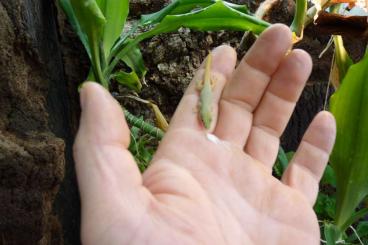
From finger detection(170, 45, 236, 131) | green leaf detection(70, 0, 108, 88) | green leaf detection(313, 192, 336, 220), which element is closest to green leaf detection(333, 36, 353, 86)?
green leaf detection(313, 192, 336, 220)

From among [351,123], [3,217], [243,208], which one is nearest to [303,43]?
[351,123]

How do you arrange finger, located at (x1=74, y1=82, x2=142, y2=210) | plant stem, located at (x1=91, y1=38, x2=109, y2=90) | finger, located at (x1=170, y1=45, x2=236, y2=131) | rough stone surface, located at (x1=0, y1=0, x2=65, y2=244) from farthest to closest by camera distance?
plant stem, located at (x1=91, y1=38, x2=109, y2=90)
rough stone surface, located at (x1=0, y1=0, x2=65, y2=244)
finger, located at (x1=170, y1=45, x2=236, y2=131)
finger, located at (x1=74, y1=82, x2=142, y2=210)

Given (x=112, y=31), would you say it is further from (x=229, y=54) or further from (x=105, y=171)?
(x=105, y=171)

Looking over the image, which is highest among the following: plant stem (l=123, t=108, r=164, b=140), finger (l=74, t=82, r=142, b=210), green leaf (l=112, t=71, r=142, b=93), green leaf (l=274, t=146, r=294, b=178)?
finger (l=74, t=82, r=142, b=210)

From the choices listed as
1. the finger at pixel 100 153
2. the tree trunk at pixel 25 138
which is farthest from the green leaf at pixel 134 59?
the finger at pixel 100 153

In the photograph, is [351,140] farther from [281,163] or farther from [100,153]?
[100,153]

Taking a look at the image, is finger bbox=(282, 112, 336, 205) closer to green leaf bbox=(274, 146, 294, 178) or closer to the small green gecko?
the small green gecko
